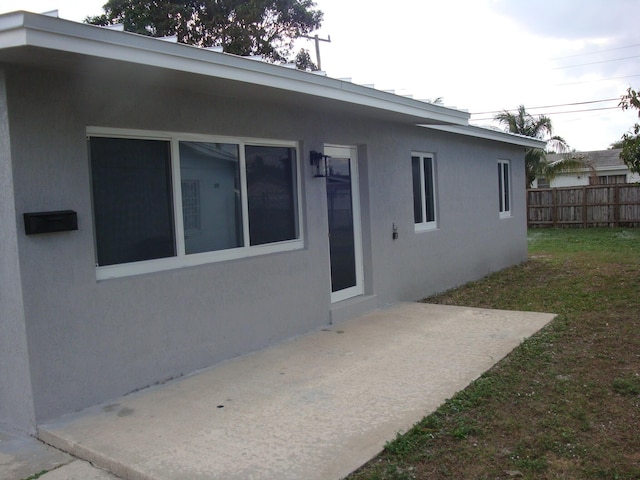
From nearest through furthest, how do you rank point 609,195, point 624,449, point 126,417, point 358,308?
point 624,449 → point 126,417 → point 358,308 → point 609,195

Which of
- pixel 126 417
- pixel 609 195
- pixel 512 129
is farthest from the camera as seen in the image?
pixel 512 129

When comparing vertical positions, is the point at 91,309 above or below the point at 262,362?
above

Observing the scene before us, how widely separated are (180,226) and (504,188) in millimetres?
10331

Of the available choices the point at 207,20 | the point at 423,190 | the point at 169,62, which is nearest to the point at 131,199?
the point at 169,62

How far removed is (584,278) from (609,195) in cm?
1439

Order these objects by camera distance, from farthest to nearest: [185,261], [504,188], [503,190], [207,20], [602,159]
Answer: [602,159] < [207,20] < [504,188] < [503,190] < [185,261]

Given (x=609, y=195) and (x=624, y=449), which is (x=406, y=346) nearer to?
(x=624, y=449)

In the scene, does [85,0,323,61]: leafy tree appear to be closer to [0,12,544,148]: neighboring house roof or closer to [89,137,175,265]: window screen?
[0,12,544,148]: neighboring house roof

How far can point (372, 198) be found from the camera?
8.66 metres

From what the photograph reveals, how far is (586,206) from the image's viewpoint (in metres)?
24.5

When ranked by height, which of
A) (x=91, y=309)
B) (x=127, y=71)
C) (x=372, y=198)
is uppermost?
(x=127, y=71)

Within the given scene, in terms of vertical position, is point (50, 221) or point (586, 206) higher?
point (50, 221)

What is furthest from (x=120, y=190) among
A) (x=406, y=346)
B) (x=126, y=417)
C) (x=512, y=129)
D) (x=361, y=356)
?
(x=512, y=129)

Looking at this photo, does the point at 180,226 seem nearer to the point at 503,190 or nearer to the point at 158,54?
the point at 158,54
